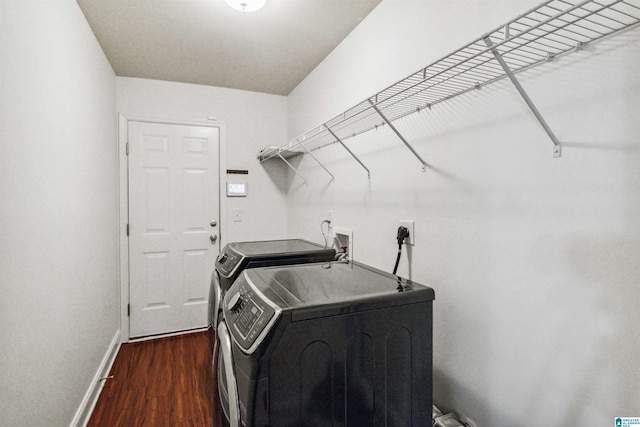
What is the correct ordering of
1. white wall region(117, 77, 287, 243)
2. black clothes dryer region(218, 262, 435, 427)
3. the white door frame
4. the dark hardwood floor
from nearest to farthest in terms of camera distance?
black clothes dryer region(218, 262, 435, 427) → the dark hardwood floor → the white door frame → white wall region(117, 77, 287, 243)

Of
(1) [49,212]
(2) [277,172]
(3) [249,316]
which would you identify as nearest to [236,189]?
(2) [277,172]

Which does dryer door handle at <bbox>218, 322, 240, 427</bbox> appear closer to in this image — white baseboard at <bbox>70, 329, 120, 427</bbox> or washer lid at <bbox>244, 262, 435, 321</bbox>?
washer lid at <bbox>244, 262, 435, 321</bbox>

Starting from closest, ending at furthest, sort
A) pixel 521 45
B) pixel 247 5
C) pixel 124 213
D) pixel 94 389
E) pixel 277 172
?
pixel 521 45 → pixel 247 5 → pixel 94 389 → pixel 124 213 → pixel 277 172

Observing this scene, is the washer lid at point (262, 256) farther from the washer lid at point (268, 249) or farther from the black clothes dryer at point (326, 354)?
the black clothes dryer at point (326, 354)

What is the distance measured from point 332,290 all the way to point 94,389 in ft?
6.61

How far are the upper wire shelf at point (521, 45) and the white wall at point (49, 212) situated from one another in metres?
1.27

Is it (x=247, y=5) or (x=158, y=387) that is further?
(x=158, y=387)

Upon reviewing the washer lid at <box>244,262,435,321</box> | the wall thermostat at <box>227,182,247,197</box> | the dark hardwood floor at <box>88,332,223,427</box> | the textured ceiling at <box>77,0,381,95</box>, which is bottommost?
the dark hardwood floor at <box>88,332,223,427</box>

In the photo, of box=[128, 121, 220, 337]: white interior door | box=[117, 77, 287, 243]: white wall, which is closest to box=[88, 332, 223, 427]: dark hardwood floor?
box=[128, 121, 220, 337]: white interior door

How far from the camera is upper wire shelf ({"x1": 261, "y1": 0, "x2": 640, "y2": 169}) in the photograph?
2.42ft

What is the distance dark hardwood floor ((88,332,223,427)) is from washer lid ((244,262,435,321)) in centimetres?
89

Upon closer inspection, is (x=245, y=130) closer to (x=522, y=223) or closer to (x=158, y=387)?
(x=158, y=387)

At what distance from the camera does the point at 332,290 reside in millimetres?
1080

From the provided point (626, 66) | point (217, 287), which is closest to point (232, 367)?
point (217, 287)
